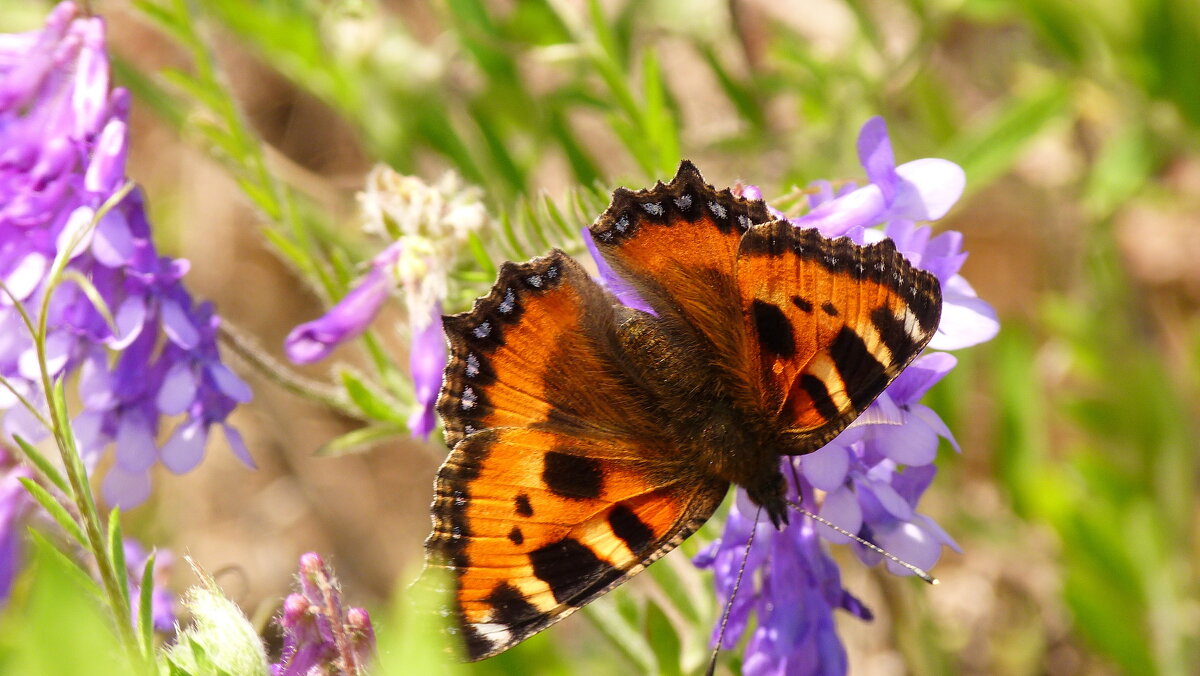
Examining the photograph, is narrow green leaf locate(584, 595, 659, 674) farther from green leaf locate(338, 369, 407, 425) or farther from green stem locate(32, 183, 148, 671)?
green stem locate(32, 183, 148, 671)

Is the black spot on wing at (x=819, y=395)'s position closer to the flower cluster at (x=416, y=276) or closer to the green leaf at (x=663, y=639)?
the green leaf at (x=663, y=639)

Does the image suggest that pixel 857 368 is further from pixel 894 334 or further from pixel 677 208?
pixel 677 208

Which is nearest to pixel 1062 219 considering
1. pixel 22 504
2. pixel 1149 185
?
pixel 1149 185

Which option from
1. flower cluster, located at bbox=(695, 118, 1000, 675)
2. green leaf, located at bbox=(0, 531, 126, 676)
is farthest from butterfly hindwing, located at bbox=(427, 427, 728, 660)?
green leaf, located at bbox=(0, 531, 126, 676)

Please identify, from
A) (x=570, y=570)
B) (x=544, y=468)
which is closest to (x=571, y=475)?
(x=544, y=468)

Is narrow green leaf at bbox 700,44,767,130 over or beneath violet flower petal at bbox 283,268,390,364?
over
